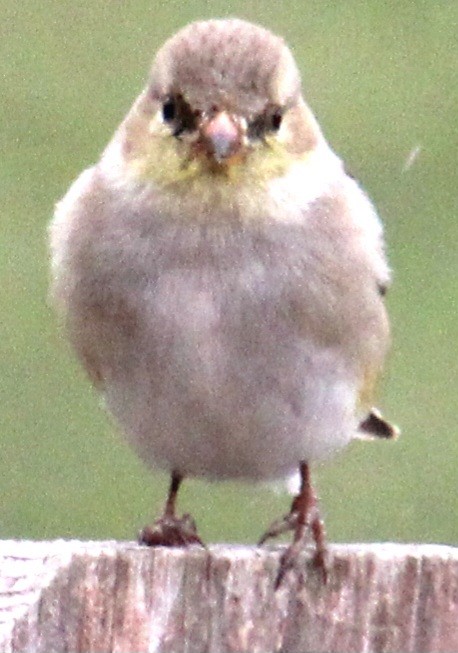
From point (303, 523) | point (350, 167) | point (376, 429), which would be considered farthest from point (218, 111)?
point (350, 167)

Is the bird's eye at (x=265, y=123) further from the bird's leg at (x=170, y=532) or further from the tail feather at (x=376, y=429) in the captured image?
the tail feather at (x=376, y=429)

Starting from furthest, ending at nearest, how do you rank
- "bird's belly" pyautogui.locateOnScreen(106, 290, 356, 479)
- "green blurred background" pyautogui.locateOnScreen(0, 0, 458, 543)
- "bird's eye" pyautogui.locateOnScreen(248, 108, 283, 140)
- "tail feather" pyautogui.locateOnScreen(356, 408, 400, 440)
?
"green blurred background" pyautogui.locateOnScreen(0, 0, 458, 543) → "tail feather" pyautogui.locateOnScreen(356, 408, 400, 440) → "bird's belly" pyautogui.locateOnScreen(106, 290, 356, 479) → "bird's eye" pyautogui.locateOnScreen(248, 108, 283, 140)

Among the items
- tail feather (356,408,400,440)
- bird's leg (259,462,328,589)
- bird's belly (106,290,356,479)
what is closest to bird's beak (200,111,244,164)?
bird's belly (106,290,356,479)

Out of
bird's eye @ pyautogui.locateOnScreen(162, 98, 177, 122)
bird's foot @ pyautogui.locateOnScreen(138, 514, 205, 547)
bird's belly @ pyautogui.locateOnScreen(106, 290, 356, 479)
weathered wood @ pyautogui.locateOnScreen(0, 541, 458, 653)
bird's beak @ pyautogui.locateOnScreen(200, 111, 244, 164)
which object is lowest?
weathered wood @ pyautogui.locateOnScreen(0, 541, 458, 653)

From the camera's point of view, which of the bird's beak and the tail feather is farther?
the tail feather

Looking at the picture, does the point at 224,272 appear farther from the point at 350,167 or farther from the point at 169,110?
the point at 350,167

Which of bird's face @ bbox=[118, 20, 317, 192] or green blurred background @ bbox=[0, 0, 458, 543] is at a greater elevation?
green blurred background @ bbox=[0, 0, 458, 543]

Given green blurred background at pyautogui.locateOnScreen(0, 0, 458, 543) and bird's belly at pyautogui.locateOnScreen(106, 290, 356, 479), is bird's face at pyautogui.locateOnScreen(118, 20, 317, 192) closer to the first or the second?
bird's belly at pyautogui.locateOnScreen(106, 290, 356, 479)
